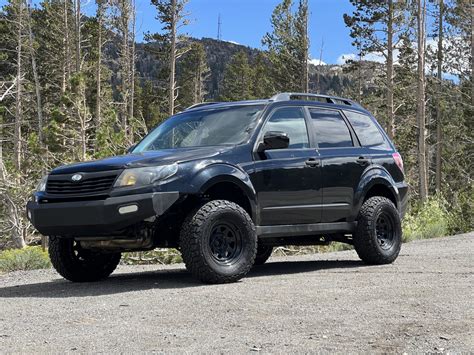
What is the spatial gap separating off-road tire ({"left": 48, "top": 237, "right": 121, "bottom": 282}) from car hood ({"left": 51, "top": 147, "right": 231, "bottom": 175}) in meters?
1.11

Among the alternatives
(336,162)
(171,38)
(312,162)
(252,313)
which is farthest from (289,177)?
(171,38)

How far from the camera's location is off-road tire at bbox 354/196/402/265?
28.5 feet

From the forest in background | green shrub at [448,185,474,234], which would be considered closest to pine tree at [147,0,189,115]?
the forest in background

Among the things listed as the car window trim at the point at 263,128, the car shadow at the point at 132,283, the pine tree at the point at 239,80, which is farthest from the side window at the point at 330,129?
the pine tree at the point at 239,80

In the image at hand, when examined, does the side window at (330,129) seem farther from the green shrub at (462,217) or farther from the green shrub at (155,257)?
the green shrub at (462,217)

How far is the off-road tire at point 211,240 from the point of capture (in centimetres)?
672

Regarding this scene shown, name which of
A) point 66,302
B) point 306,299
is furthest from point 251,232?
point 66,302

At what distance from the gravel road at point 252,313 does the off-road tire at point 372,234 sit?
1.55 feet

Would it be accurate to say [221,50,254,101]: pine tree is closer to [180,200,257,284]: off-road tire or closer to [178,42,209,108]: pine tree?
[178,42,209,108]: pine tree

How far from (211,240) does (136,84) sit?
188 ft

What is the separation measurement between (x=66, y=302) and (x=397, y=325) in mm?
3076

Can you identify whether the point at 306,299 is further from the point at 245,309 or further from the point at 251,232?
the point at 251,232

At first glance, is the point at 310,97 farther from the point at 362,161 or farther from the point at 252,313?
the point at 252,313

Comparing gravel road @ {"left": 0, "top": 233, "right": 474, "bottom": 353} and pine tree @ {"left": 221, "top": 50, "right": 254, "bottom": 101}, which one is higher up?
pine tree @ {"left": 221, "top": 50, "right": 254, "bottom": 101}
